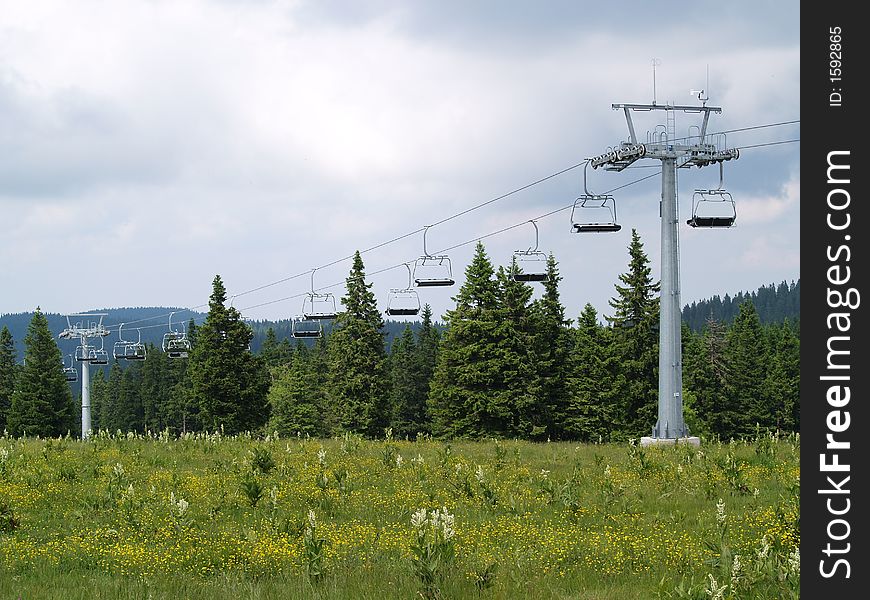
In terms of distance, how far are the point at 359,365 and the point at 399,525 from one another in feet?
165

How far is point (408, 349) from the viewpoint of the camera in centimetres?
9431

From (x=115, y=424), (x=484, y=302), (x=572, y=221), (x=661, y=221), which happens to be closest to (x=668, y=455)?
(x=572, y=221)

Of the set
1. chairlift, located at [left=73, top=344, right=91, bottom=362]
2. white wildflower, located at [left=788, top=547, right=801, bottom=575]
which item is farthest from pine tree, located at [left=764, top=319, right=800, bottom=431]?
white wildflower, located at [left=788, top=547, right=801, bottom=575]

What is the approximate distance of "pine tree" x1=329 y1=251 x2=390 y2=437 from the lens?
203ft

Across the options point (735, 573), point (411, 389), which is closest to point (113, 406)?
point (411, 389)

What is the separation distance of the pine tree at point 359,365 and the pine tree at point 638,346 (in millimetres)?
16861

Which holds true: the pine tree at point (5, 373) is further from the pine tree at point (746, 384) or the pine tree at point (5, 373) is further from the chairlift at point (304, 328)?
the pine tree at point (746, 384)

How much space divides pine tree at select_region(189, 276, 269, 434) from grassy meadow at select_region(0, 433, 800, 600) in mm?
42016

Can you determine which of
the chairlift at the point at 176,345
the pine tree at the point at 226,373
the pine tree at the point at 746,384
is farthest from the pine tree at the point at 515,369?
the pine tree at the point at 746,384

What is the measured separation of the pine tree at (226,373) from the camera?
62.0 metres

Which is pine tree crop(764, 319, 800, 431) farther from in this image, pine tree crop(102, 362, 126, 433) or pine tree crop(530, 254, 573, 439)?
pine tree crop(102, 362, 126, 433)
